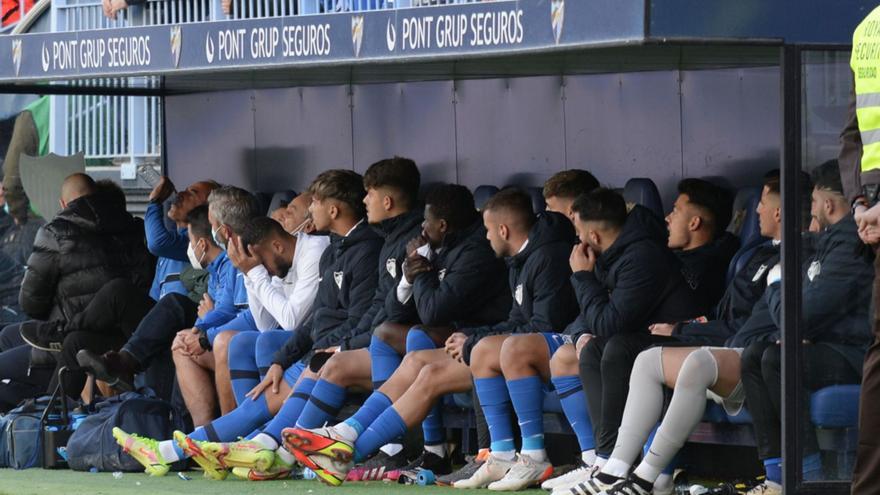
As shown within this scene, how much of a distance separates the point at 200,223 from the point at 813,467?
485 centimetres

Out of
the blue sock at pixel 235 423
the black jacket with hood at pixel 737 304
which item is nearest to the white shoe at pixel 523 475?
the black jacket with hood at pixel 737 304

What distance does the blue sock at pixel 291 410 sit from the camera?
9211mm

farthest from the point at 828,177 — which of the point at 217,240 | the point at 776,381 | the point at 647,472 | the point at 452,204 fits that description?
the point at 217,240

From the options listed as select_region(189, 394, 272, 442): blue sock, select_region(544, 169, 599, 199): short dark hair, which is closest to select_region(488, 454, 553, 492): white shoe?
select_region(544, 169, 599, 199): short dark hair

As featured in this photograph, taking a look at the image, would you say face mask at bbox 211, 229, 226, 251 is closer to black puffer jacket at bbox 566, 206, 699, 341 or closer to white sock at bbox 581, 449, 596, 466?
black puffer jacket at bbox 566, 206, 699, 341

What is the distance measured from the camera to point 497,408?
8383 mm

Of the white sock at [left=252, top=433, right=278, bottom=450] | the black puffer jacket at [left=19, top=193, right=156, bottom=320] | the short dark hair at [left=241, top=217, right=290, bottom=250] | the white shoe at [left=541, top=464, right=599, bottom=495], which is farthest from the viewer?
the black puffer jacket at [left=19, top=193, right=156, bottom=320]

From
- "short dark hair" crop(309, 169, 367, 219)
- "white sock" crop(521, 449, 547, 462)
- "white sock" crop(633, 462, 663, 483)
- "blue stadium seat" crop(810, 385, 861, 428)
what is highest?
"short dark hair" crop(309, 169, 367, 219)

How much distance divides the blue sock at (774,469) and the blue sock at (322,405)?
2.48 m

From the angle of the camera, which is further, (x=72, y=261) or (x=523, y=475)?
(x=72, y=261)

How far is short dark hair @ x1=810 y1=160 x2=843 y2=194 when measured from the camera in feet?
23.1

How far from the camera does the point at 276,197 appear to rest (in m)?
11.9

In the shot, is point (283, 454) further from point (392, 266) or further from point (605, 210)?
point (605, 210)

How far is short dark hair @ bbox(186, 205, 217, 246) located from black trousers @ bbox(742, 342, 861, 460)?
4.38 m
